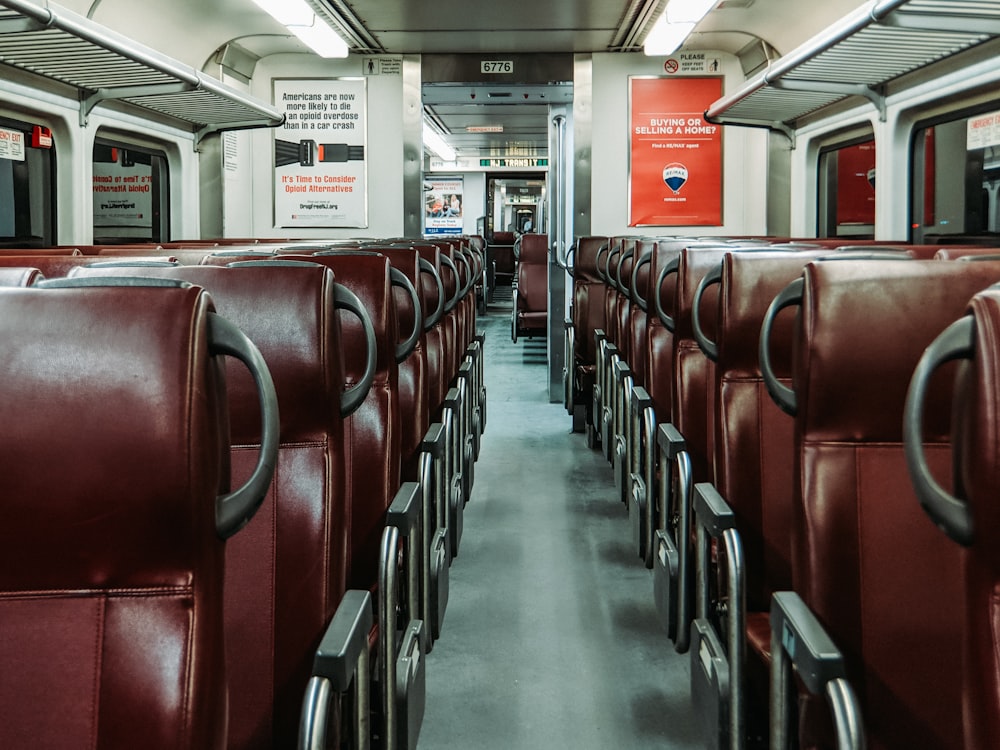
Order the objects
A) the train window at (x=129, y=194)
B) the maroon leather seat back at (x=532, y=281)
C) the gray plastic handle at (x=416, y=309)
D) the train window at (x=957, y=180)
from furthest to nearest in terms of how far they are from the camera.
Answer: the maroon leather seat back at (x=532, y=281), the train window at (x=129, y=194), the train window at (x=957, y=180), the gray plastic handle at (x=416, y=309)

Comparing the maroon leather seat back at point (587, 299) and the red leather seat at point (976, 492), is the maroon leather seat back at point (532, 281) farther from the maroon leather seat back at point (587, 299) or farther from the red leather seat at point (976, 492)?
the red leather seat at point (976, 492)

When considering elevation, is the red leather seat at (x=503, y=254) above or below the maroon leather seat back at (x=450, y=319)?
above

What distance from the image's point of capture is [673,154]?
7621mm

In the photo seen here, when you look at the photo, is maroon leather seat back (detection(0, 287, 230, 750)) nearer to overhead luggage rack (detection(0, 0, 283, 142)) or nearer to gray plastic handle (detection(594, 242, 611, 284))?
overhead luggage rack (detection(0, 0, 283, 142))

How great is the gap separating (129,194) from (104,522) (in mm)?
6058

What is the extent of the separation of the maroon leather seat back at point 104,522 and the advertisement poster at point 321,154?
23.4 feet

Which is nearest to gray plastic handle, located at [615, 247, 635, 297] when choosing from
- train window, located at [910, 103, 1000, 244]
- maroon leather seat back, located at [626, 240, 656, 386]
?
maroon leather seat back, located at [626, 240, 656, 386]

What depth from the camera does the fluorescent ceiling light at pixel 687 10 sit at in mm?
5340

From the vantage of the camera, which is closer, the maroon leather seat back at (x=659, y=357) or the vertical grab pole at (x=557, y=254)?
the maroon leather seat back at (x=659, y=357)

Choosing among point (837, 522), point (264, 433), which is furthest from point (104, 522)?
point (837, 522)

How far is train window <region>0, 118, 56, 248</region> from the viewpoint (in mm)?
4633

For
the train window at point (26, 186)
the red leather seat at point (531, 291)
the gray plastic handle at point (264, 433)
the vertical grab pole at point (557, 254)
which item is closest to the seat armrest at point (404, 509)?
the gray plastic handle at point (264, 433)

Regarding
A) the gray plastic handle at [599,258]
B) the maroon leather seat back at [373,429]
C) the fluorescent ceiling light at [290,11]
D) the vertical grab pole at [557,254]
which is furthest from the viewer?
the vertical grab pole at [557,254]

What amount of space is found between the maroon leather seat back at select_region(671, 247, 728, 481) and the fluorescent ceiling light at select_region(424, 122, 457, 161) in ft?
36.8
